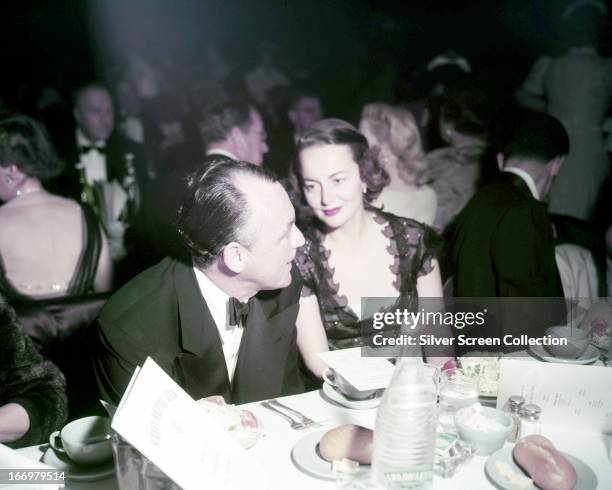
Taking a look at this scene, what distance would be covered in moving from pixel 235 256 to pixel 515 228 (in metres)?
1.52

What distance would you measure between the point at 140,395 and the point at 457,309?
207 cm

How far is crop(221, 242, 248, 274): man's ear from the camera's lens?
1.70 metres

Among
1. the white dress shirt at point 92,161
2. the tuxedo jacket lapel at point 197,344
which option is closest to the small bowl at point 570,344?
the tuxedo jacket lapel at point 197,344

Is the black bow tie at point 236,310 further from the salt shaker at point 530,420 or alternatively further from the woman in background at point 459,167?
the woman in background at point 459,167

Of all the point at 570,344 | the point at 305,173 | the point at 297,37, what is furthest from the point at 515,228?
the point at 297,37

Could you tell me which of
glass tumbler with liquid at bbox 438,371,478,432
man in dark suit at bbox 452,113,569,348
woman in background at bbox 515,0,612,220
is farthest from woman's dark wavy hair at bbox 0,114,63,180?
woman in background at bbox 515,0,612,220

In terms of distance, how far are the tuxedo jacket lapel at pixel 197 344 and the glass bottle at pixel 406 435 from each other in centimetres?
84

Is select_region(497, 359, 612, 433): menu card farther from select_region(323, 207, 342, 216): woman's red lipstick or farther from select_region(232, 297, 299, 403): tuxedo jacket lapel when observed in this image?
select_region(323, 207, 342, 216): woman's red lipstick

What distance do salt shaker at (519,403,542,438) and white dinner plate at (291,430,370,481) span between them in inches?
17.4

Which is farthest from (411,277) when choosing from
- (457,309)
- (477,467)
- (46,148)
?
(46,148)

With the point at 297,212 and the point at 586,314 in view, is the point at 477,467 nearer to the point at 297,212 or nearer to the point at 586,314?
the point at 586,314

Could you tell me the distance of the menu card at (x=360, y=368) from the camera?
138cm

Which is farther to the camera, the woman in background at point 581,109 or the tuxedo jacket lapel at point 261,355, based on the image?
the woman in background at point 581,109

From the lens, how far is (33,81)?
19.4ft
